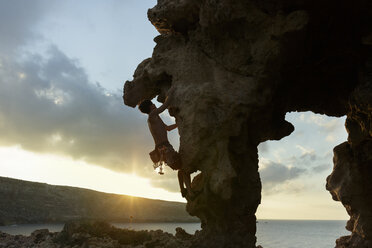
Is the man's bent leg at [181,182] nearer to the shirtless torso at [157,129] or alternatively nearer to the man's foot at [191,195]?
the man's foot at [191,195]

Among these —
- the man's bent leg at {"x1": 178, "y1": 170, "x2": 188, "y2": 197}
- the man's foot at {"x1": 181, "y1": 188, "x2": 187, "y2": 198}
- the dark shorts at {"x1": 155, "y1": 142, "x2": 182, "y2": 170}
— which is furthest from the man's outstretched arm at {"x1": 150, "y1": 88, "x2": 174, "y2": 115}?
the man's foot at {"x1": 181, "y1": 188, "x2": 187, "y2": 198}

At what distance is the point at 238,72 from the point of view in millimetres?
7234

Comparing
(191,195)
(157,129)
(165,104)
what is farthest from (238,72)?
(191,195)

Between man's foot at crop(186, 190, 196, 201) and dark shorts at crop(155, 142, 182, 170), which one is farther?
man's foot at crop(186, 190, 196, 201)

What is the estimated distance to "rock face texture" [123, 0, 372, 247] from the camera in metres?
6.64

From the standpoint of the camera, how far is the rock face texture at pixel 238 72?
6645 millimetres

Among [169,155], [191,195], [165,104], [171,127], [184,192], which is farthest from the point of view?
[171,127]

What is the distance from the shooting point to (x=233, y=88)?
7016mm

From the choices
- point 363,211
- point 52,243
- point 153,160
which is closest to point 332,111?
point 363,211

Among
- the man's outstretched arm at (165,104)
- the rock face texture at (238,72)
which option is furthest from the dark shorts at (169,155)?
the man's outstretched arm at (165,104)

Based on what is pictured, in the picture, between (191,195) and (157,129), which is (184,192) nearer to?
(191,195)

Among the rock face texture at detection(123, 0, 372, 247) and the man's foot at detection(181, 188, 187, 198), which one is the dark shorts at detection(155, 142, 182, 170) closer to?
the rock face texture at detection(123, 0, 372, 247)

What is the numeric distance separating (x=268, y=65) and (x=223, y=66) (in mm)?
1166

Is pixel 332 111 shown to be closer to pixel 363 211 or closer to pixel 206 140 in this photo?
pixel 363 211
